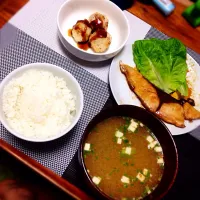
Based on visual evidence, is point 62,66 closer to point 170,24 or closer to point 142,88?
point 142,88

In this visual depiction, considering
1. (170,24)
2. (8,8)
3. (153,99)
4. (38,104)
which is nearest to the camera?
(38,104)

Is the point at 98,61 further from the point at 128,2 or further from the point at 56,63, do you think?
the point at 128,2

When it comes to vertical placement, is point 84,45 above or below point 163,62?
below

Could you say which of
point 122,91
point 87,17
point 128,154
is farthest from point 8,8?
point 128,154

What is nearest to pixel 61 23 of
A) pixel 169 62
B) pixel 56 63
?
pixel 56 63

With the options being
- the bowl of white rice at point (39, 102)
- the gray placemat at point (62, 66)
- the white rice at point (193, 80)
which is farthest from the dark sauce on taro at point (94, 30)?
the white rice at point (193, 80)

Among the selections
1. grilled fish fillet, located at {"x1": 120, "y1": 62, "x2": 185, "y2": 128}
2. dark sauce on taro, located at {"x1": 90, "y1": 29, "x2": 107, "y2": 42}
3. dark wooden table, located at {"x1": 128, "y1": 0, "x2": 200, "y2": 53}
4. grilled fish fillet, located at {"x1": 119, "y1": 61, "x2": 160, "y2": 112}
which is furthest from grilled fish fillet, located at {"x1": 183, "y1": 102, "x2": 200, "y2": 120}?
dark sauce on taro, located at {"x1": 90, "y1": 29, "x2": 107, "y2": 42}

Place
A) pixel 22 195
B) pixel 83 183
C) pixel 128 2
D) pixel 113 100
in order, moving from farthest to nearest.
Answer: pixel 128 2 → pixel 113 100 → pixel 83 183 → pixel 22 195
